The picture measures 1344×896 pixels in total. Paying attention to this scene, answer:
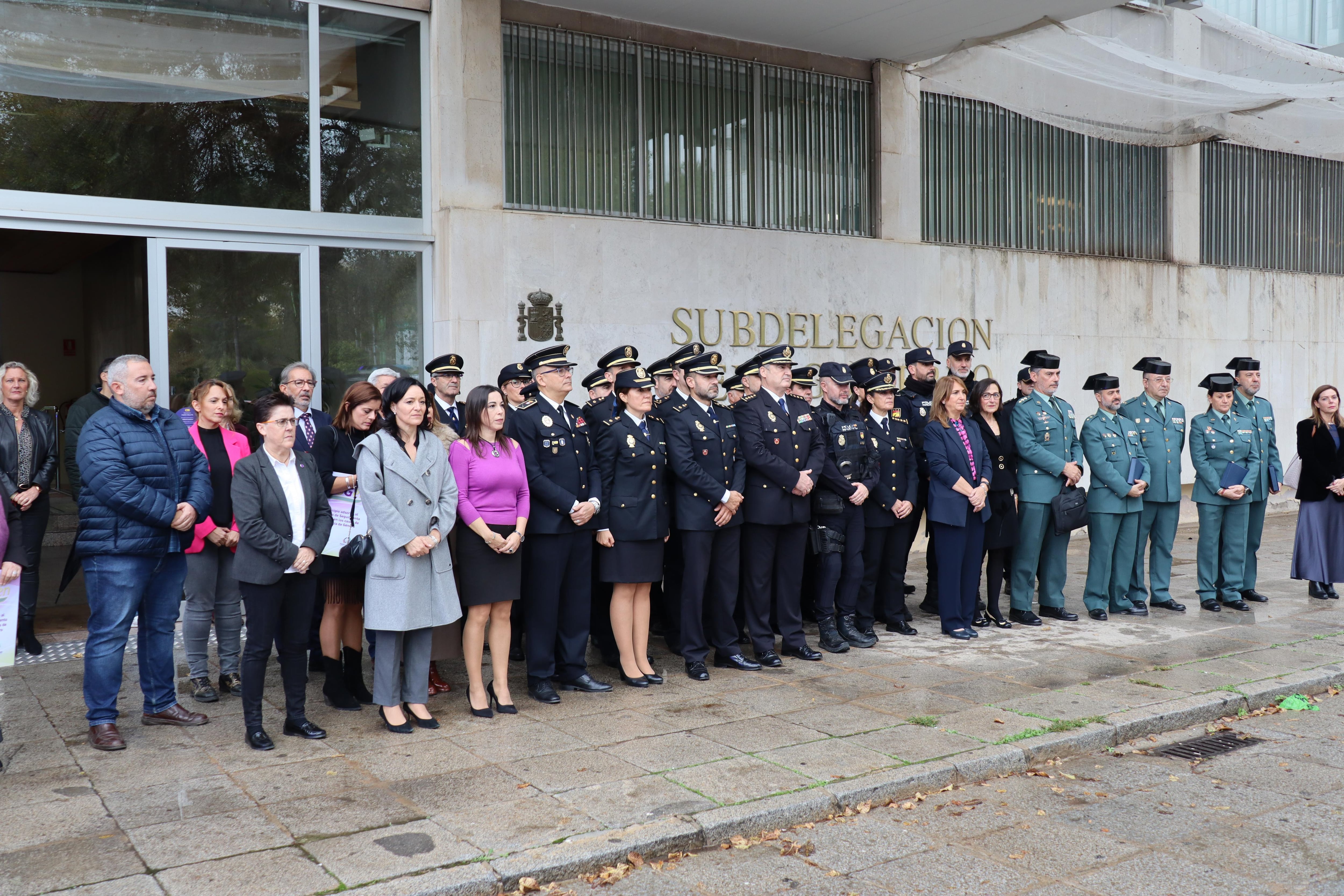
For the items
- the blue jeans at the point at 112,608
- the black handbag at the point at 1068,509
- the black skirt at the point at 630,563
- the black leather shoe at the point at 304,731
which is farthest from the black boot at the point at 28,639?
the black handbag at the point at 1068,509

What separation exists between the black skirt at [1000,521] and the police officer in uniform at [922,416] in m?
0.44

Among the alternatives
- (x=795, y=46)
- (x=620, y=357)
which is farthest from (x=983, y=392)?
(x=795, y=46)

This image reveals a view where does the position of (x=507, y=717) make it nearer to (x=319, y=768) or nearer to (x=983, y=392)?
(x=319, y=768)

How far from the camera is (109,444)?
217 inches

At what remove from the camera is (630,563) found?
6734 millimetres

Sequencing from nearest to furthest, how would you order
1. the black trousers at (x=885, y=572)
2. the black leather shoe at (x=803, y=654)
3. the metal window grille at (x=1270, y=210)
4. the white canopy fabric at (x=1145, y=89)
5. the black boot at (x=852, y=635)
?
the black leather shoe at (x=803, y=654) → the black boot at (x=852, y=635) → the black trousers at (x=885, y=572) → the white canopy fabric at (x=1145, y=89) → the metal window grille at (x=1270, y=210)

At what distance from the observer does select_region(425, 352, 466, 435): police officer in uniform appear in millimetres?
7246

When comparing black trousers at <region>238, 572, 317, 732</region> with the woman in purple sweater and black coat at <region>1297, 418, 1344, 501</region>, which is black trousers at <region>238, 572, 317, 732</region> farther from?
black coat at <region>1297, 418, 1344, 501</region>

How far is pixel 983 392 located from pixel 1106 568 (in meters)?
1.93

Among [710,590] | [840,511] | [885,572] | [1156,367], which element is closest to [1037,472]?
[885,572]

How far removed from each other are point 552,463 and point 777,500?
1610 millimetres

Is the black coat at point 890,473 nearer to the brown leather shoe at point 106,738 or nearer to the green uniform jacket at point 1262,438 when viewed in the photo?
the green uniform jacket at point 1262,438

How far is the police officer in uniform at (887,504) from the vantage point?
8016 millimetres

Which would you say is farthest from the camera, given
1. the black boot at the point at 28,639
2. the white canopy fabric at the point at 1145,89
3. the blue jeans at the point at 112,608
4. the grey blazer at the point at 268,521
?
the white canopy fabric at the point at 1145,89
